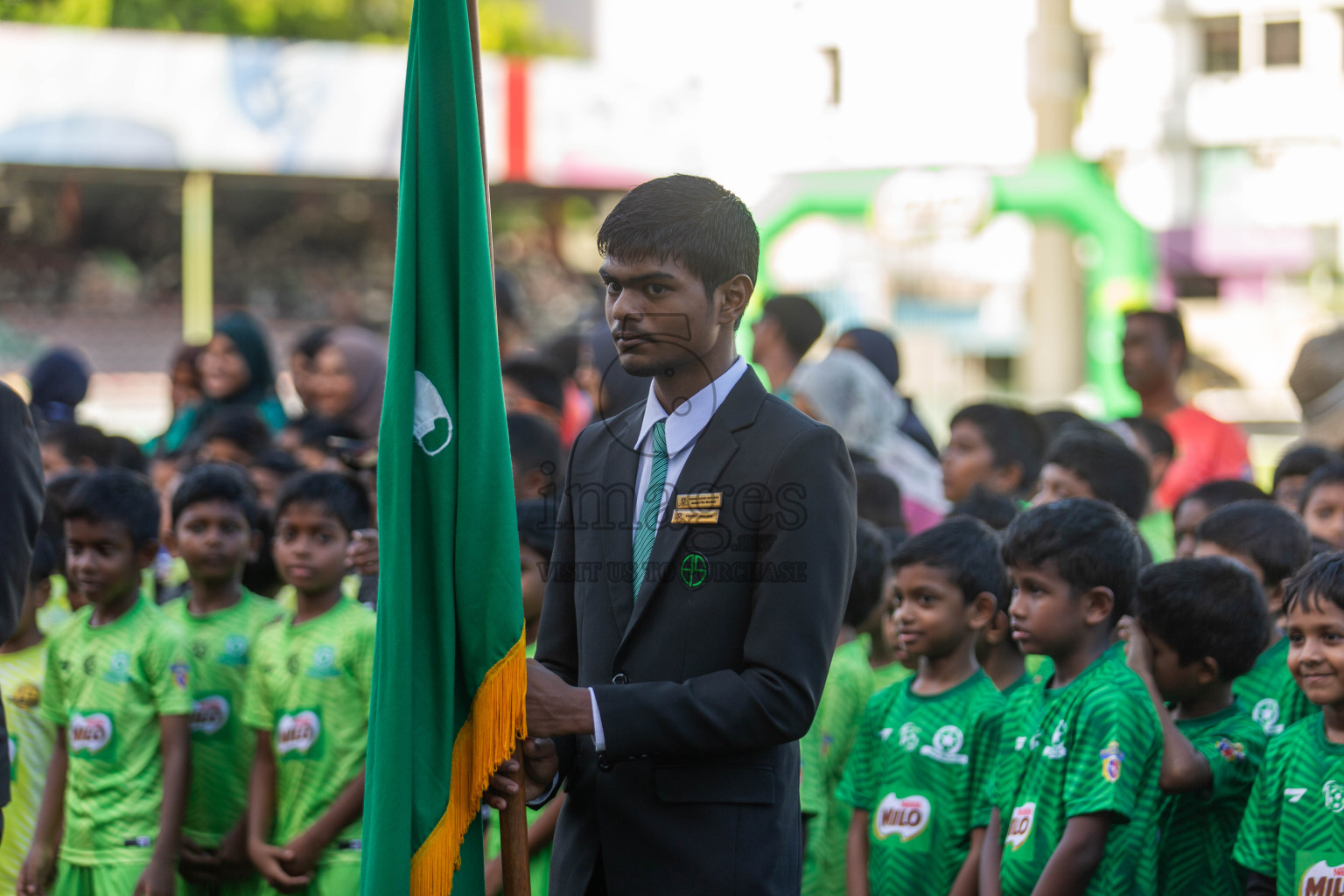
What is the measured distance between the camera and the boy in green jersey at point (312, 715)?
12.7 feet

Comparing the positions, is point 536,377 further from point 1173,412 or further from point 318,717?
point 1173,412

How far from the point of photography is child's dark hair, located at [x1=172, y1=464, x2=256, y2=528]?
4.34 metres

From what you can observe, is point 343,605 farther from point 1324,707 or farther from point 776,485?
point 1324,707

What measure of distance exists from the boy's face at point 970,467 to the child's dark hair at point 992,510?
829 millimetres

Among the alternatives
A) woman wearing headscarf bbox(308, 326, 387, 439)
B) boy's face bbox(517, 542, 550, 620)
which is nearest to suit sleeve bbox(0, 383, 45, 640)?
boy's face bbox(517, 542, 550, 620)

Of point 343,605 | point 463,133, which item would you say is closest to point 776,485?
point 463,133

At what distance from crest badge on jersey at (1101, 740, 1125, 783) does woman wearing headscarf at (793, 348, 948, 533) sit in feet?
8.65

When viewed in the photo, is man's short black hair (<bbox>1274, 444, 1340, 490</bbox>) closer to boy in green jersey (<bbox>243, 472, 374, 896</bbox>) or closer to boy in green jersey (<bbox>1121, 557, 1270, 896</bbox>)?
boy in green jersey (<bbox>1121, 557, 1270, 896</bbox>)

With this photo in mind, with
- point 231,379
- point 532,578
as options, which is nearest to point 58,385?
point 231,379

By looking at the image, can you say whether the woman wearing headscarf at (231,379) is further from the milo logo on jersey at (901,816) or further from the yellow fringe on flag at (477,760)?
the yellow fringe on flag at (477,760)

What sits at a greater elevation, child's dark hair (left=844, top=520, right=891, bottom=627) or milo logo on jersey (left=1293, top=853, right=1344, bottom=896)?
child's dark hair (left=844, top=520, right=891, bottom=627)

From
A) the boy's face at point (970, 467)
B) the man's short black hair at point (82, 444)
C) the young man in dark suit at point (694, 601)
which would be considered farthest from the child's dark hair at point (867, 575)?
the man's short black hair at point (82, 444)

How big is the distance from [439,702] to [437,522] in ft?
0.99

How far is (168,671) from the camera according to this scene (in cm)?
403
